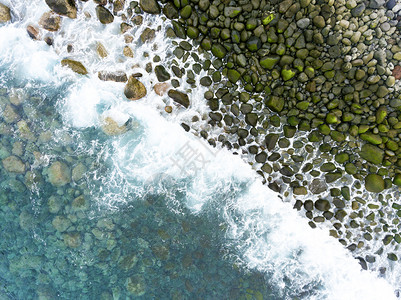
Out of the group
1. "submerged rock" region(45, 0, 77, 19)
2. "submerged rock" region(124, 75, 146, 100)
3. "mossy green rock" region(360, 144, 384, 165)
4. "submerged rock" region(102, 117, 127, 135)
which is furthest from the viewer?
"submerged rock" region(102, 117, 127, 135)

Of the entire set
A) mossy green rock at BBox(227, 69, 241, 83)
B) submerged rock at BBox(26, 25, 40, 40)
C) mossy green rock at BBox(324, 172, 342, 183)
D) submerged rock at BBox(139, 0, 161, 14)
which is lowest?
mossy green rock at BBox(324, 172, 342, 183)

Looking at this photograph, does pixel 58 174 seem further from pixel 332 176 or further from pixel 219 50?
pixel 332 176

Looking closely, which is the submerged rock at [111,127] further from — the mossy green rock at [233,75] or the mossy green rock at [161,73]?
the mossy green rock at [233,75]

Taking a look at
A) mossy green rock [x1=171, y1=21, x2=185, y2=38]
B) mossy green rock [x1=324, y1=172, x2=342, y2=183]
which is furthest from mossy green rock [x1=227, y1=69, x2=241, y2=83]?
mossy green rock [x1=324, y1=172, x2=342, y2=183]

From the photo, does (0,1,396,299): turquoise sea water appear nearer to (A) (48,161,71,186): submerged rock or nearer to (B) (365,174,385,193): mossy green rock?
(A) (48,161,71,186): submerged rock

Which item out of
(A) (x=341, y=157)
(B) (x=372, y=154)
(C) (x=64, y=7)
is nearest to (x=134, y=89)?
(C) (x=64, y=7)

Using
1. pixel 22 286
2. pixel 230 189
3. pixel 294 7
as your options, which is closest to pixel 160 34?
pixel 294 7

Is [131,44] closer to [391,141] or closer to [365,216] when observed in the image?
[391,141]
